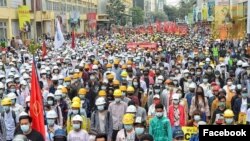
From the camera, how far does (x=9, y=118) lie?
8.77 metres

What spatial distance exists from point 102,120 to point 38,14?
40131 mm

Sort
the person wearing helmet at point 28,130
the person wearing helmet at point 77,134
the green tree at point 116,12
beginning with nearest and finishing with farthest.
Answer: the person wearing helmet at point 28,130 → the person wearing helmet at point 77,134 → the green tree at point 116,12

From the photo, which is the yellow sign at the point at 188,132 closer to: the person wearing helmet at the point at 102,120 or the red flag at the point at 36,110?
the person wearing helmet at the point at 102,120

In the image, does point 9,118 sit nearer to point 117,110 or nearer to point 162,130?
point 117,110

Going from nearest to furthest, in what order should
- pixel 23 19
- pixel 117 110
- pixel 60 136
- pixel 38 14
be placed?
pixel 60 136 < pixel 117 110 < pixel 23 19 < pixel 38 14

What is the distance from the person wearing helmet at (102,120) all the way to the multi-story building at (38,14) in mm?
28807

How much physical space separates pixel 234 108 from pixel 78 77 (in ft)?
14.3

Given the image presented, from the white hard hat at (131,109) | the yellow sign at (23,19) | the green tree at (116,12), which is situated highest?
the green tree at (116,12)

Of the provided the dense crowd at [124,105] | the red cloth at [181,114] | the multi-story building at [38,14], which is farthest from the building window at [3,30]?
the red cloth at [181,114]

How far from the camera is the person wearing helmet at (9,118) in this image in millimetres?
8711

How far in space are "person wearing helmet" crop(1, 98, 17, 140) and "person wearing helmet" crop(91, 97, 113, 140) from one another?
139cm

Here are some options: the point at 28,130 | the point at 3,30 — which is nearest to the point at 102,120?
the point at 28,130

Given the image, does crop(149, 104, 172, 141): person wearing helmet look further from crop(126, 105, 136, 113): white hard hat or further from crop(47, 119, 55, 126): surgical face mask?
crop(47, 119, 55, 126): surgical face mask

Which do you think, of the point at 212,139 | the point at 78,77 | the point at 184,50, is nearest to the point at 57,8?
the point at 184,50
